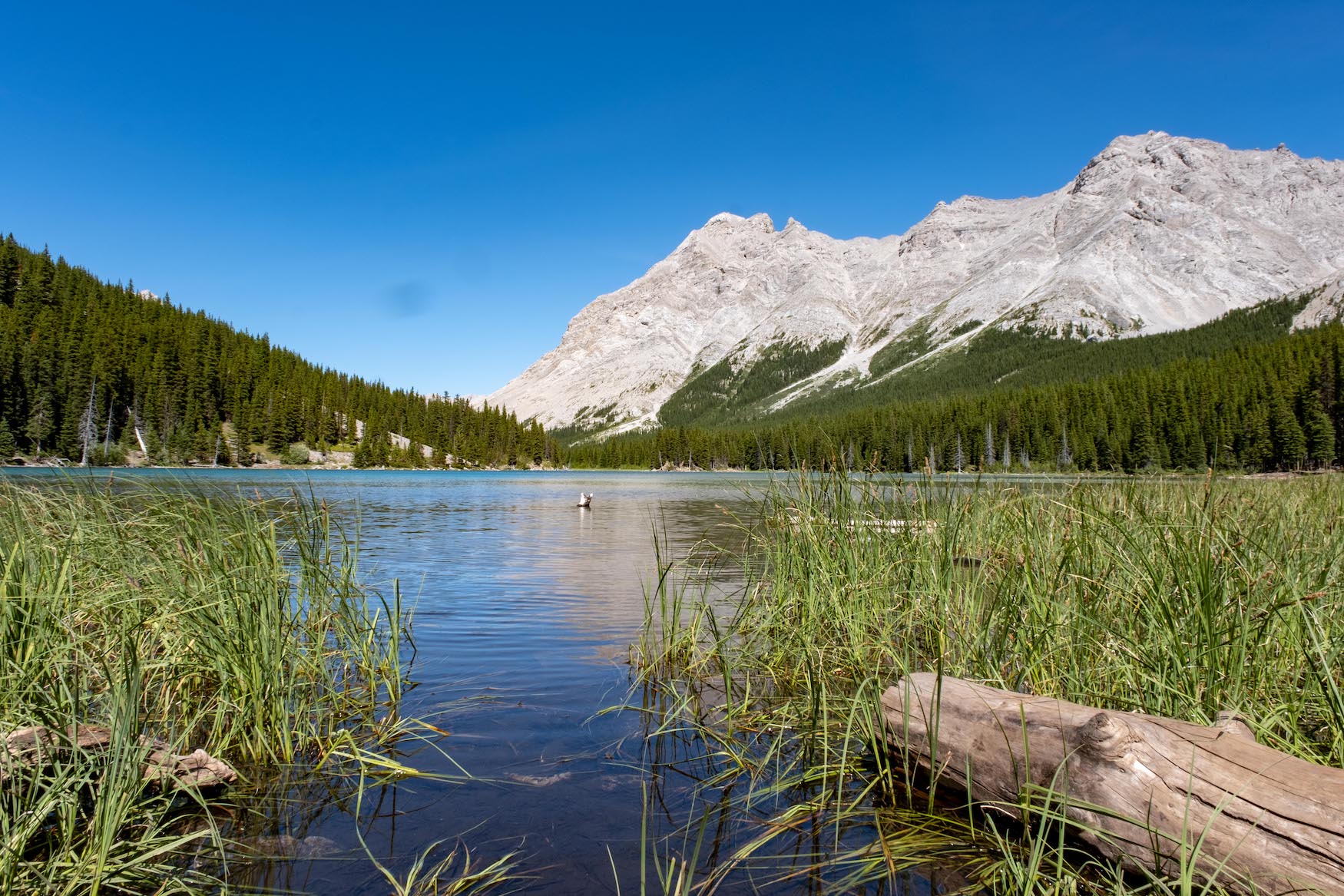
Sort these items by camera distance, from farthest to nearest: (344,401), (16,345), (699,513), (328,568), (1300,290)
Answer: (1300,290) < (344,401) < (16,345) < (699,513) < (328,568)

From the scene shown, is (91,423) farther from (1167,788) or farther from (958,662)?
(1167,788)

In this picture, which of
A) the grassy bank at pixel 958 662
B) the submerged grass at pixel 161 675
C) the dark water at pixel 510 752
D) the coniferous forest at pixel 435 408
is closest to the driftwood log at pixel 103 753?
the submerged grass at pixel 161 675

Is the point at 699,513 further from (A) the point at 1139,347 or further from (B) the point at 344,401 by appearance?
(A) the point at 1139,347

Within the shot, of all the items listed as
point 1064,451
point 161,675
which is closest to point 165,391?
point 161,675

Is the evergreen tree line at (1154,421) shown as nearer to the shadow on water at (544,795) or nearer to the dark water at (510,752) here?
the dark water at (510,752)

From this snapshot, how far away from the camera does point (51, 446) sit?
77.2 m

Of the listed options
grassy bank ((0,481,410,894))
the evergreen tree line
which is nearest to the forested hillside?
the evergreen tree line

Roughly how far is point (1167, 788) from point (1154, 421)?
11203cm

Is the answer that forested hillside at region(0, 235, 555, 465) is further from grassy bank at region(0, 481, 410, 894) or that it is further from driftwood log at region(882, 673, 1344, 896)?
driftwood log at region(882, 673, 1344, 896)

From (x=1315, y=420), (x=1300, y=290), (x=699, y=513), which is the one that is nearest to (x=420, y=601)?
(x=699, y=513)

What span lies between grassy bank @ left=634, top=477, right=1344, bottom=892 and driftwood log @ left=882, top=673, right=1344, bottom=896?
207 millimetres

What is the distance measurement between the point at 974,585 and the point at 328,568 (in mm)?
6684

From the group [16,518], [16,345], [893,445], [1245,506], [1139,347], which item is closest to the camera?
[16,518]

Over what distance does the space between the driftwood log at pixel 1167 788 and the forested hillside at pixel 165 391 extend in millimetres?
87851
